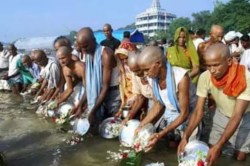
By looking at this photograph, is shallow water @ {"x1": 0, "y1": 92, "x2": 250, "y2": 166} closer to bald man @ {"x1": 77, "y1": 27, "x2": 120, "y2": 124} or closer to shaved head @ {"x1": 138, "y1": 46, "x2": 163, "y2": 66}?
bald man @ {"x1": 77, "y1": 27, "x2": 120, "y2": 124}

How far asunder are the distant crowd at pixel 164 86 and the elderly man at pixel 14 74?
248 cm

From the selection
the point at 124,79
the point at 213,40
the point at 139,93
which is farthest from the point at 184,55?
the point at 139,93

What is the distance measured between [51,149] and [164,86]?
1.86 metres

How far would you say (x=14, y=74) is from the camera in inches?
439

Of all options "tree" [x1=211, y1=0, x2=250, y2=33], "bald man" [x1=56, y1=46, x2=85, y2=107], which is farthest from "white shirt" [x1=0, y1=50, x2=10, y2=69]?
"tree" [x1=211, y1=0, x2=250, y2=33]

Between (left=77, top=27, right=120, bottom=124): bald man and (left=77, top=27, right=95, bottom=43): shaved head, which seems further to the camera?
(left=77, top=27, right=120, bottom=124): bald man

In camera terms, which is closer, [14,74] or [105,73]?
[105,73]

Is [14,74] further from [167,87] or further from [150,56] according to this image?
[150,56]

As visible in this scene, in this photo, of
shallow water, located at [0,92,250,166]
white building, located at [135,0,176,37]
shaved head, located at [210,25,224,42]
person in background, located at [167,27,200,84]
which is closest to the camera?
shallow water, located at [0,92,250,166]

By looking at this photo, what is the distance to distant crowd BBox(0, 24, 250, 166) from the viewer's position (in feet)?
13.8

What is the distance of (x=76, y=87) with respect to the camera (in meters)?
6.96

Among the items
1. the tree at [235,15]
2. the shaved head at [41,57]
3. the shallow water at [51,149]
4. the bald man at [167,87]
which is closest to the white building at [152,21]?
the tree at [235,15]

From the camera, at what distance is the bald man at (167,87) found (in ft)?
14.7

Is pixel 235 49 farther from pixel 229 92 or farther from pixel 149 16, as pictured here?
pixel 149 16
